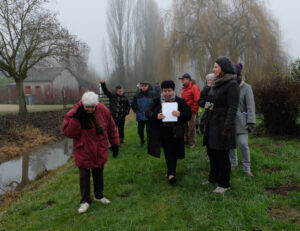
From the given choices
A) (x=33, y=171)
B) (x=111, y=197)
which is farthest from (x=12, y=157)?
(x=111, y=197)

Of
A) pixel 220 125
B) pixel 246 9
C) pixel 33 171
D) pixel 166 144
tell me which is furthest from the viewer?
pixel 246 9

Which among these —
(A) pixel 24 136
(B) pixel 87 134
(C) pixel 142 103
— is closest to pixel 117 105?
(C) pixel 142 103

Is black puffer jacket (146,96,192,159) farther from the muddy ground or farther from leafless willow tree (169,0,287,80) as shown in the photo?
leafless willow tree (169,0,287,80)

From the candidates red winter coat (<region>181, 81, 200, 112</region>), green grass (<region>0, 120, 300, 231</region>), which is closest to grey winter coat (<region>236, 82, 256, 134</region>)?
green grass (<region>0, 120, 300, 231</region>)

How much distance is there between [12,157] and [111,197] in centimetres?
654

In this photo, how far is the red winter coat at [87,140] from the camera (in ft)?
11.3

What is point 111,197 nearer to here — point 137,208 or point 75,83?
point 137,208

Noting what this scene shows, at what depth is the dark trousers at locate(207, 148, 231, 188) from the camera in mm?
3795

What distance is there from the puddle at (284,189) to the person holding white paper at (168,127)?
155 cm

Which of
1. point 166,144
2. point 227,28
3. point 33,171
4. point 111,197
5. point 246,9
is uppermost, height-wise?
point 246,9

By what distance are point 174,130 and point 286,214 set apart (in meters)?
2.02

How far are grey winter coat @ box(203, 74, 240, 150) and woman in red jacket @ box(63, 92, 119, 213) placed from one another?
61.8 inches

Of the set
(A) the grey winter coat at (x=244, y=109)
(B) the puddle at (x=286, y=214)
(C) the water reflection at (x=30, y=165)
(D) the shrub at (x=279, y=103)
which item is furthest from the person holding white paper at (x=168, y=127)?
(C) the water reflection at (x=30, y=165)

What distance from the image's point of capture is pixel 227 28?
15.8m
